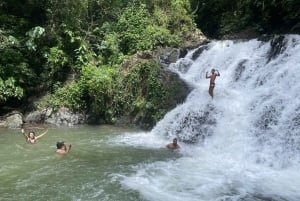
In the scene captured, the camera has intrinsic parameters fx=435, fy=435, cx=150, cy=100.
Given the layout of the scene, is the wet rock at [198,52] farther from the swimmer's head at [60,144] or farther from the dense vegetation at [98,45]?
the swimmer's head at [60,144]

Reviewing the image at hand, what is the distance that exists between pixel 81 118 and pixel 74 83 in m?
1.72

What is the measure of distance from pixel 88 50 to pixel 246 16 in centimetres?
805

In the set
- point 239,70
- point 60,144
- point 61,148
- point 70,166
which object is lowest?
point 70,166

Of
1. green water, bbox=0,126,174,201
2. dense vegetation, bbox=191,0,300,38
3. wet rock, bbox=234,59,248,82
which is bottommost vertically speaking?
green water, bbox=0,126,174,201

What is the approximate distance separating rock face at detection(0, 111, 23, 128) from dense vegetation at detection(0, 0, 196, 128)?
746 millimetres

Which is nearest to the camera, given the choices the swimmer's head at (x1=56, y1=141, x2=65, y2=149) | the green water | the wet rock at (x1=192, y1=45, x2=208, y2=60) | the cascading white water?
the green water

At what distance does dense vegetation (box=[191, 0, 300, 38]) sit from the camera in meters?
18.5

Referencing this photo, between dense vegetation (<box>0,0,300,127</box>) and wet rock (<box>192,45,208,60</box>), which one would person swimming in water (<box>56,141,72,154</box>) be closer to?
dense vegetation (<box>0,0,300,127</box>)

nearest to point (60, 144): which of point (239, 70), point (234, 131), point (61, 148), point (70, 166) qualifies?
point (61, 148)

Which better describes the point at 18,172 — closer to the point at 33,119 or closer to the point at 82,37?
the point at 33,119

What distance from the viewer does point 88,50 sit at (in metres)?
19.5

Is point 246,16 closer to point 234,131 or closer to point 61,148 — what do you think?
point 234,131

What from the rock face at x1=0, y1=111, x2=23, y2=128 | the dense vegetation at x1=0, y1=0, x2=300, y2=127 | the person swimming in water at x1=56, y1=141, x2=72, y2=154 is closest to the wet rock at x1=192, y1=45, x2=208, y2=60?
the dense vegetation at x1=0, y1=0, x2=300, y2=127

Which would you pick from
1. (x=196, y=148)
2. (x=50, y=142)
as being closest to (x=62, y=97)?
(x=50, y=142)
